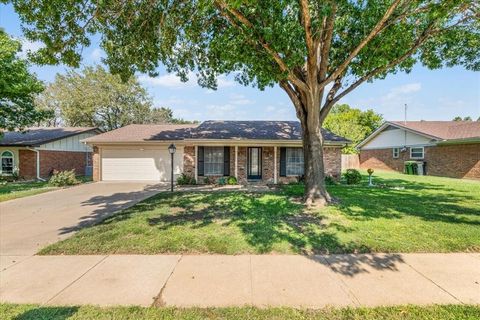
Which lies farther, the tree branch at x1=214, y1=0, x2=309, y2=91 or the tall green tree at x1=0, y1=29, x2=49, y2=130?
the tall green tree at x1=0, y1=29, x2=49, y2=130

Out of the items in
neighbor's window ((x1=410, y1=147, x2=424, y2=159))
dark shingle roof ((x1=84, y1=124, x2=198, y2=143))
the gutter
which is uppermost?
dark shingle roof ((x1=84, y1=124, x2=198, y2=143))

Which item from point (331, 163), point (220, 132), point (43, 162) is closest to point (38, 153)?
point (43, 162)

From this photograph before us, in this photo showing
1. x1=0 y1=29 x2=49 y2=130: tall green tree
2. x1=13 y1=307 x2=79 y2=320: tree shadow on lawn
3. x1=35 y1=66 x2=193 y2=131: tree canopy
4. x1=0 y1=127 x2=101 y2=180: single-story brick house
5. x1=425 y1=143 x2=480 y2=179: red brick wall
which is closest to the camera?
x1=13 y1=307 x2=79 y2=320: tree shadow on lawn

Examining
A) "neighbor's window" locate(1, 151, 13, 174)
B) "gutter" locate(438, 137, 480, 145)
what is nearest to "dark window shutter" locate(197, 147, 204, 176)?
"neighbor's window" locate(1, 151, 13, 174)

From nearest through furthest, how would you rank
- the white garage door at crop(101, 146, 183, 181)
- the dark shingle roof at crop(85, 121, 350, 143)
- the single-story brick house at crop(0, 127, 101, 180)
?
the dark shingle roof at crop(85, 121, 350, 143) → the white garage door at crop(101, 146, 183, 181) → the single-story brick house at crop(0, 127, 101, 180)

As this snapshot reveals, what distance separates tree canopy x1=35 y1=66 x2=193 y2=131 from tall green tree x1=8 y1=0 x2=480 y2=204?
2027cm

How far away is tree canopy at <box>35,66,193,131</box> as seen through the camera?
26.6 m

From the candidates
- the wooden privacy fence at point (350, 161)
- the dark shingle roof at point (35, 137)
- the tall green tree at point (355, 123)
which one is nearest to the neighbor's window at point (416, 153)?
the wooden privacy fence at point (350, 161)

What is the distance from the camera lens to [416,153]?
19703 mm

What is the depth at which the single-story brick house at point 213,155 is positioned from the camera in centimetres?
1380

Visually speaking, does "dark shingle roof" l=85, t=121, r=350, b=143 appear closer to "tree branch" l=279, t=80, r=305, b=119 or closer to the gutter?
"tree branch" l=279, t=80, r=305, b=119

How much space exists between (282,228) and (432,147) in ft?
60.2

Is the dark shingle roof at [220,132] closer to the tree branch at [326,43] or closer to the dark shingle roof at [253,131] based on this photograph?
the dark shingle roof at [253,131]

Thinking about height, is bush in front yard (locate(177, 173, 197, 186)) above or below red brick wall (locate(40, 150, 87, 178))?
below
